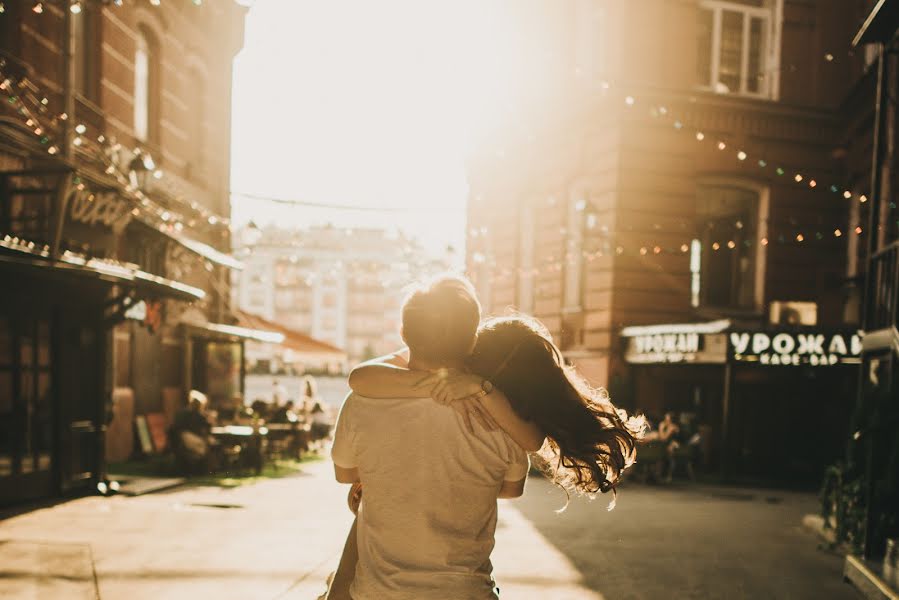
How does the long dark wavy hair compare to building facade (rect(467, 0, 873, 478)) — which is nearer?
the long dark wavy hair

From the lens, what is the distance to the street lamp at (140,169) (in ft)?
46.0

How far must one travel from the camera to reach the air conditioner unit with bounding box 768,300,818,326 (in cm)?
1568

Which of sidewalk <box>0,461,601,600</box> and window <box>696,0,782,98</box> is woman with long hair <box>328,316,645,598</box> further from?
window <box>696,0,782,98</box>

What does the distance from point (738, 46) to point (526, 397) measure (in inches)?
698

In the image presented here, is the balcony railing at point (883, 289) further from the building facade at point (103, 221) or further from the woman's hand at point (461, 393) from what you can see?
the building facade at point (103, 221)

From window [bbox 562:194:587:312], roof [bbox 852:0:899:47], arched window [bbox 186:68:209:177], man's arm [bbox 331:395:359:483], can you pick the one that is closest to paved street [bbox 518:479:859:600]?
man's arm [bbox 331:395:359:483]

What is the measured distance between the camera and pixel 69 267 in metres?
8.78

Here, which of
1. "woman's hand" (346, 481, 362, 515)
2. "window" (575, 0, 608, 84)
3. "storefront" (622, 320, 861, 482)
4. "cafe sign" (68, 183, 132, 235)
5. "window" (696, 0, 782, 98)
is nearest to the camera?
"woman's hand" (346, 481, 362, 515)

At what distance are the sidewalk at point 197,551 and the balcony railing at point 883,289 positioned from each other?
3866mm

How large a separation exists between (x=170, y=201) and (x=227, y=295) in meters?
4.80

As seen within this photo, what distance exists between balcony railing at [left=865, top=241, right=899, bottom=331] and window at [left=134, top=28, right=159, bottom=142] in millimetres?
12551

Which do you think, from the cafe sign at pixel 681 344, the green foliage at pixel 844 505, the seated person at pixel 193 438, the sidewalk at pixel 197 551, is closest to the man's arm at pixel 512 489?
the sidewalk at pixel 197 551

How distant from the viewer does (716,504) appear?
1224 cm

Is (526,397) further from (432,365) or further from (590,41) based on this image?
(590,41)
